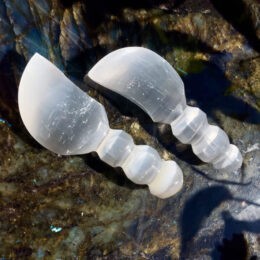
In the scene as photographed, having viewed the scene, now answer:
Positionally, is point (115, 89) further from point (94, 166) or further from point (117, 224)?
point (117, 224)

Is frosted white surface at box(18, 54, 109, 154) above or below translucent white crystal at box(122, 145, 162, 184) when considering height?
above

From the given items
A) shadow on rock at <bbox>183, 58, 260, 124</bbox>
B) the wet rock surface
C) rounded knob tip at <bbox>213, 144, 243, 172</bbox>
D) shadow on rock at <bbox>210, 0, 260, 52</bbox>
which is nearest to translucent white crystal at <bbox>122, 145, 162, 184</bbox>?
the wet rock surface

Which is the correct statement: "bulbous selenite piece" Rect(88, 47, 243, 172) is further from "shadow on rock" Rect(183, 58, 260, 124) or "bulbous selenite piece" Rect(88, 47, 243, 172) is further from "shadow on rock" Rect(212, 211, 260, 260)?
"shadow on rock" Rect(212, 211, 260, 260)

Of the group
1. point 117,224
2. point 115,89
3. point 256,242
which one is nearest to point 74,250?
point 117,224

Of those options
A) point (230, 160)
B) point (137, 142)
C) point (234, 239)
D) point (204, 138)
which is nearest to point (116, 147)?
point (137, 142)

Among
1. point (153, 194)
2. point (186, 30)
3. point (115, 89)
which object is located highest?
point (186, 30)

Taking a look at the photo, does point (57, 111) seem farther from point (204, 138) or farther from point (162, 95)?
point (204, 138)

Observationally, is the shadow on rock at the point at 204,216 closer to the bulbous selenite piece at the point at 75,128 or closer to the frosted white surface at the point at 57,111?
the bulbous selenite piece at the point at 75,128

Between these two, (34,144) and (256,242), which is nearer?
(34,144)

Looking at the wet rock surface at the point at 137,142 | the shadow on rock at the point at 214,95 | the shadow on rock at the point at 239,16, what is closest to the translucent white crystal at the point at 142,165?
the wet rock surface at the point at 137,142
